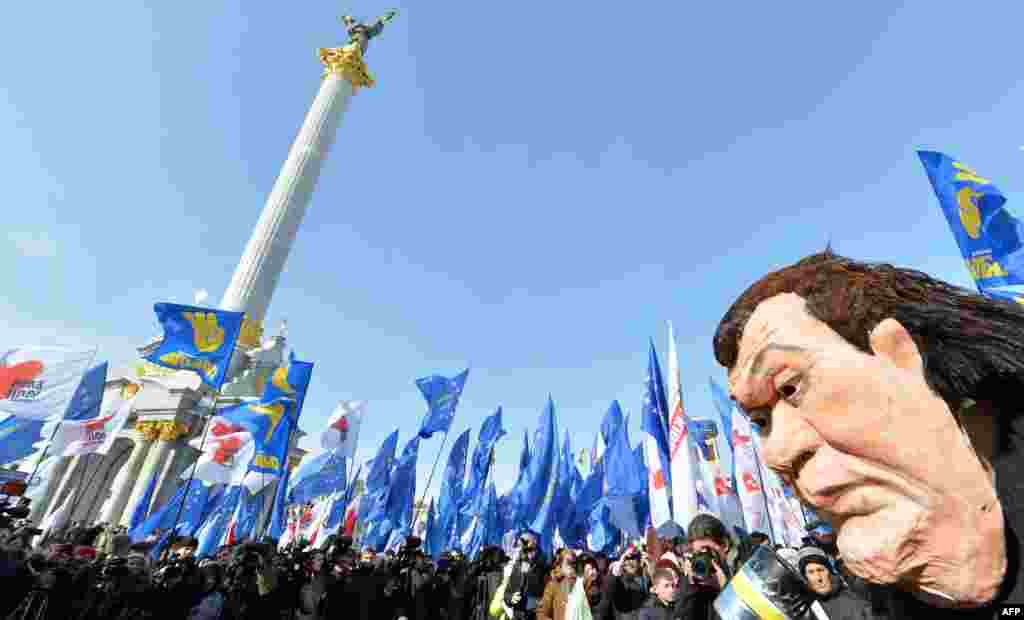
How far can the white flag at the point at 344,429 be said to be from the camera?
50.3ft

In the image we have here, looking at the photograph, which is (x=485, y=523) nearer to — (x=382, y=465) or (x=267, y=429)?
(x=382, y=465)

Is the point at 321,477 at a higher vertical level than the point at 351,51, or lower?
lower

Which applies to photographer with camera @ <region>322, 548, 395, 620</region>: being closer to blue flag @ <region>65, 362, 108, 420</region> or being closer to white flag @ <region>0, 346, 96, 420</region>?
white flag @ <region>0, 346, 96, 420</region>

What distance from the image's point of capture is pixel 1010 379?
3.04ft

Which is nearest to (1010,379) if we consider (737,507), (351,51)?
(737,507)

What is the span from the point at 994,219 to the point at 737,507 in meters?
9.07

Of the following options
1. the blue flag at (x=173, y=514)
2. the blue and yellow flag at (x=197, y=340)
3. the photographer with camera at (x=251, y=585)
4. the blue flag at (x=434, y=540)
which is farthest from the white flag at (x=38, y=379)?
the blue flag at (x=434, y=540)

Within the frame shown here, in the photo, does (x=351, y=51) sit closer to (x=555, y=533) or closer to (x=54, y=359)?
(x=54, y=359)

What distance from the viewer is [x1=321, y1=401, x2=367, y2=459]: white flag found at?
15336mm

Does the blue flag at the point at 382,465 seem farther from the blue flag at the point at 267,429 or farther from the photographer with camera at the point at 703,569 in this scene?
the photographer with camera at the point at 703,569

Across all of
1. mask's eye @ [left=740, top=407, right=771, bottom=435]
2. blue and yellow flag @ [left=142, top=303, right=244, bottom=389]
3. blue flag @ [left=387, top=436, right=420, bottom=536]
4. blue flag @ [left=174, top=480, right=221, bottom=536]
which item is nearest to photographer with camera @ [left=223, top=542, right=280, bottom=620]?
A: blue and yellow flag @ [left=142, top=303, right=244, bottom=389]

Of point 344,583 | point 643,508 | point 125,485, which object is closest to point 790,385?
point 344,583

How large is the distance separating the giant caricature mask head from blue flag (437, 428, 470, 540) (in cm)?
1882

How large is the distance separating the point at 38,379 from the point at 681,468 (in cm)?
1412
